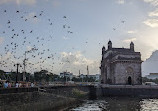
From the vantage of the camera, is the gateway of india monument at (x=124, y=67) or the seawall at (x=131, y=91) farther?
the gateway of india monument at (x=124, y=67)

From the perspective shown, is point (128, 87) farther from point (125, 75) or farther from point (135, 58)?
point (135, 58)

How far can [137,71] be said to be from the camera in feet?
311

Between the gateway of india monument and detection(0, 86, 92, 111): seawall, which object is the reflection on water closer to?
detection(0, 86, 92, 111): seawall

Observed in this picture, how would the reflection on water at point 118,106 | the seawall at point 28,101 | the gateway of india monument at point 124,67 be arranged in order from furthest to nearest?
the gateway of india monument at point 124,67 → the reflection on water at point 118,106 → the seawall at point 28,101

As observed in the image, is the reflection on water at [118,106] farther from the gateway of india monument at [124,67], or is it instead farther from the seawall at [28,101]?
the gateway of india monument at [124,67]

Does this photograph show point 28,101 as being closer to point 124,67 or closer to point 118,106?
point 118,106

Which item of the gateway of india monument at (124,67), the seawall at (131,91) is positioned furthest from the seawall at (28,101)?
the gateway of india monument at (124,67)

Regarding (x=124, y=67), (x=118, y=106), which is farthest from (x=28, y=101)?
(x=124, y=67)

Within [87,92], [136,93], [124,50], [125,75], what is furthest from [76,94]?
[124,50]

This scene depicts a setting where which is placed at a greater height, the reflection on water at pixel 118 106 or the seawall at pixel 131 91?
the seawall at pixel 131 91

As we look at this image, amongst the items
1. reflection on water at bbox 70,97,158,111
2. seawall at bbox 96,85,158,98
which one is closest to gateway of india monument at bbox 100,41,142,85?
seawall at bbox 96,85,158,98

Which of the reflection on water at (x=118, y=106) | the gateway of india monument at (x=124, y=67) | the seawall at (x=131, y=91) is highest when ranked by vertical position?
the gateway of india monument at (x=124, y=67)

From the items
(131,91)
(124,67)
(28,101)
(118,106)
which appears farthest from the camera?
(124,67)

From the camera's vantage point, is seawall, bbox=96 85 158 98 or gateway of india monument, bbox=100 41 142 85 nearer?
seawall, bbox=96 85 158 98
